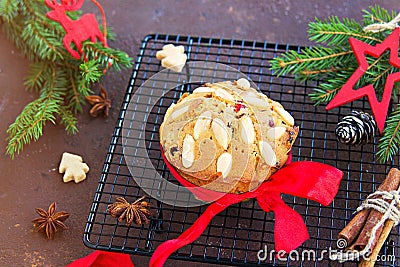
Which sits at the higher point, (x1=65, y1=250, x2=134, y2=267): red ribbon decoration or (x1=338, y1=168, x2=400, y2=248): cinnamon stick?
(x1=338, y1=168, x2=400, y2=248): cinnamon stick

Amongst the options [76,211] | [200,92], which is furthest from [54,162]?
[200,92]

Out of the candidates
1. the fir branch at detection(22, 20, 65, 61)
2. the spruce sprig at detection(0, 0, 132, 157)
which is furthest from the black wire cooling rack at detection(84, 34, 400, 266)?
the fir branch at detection(22, 20, 65, 61)

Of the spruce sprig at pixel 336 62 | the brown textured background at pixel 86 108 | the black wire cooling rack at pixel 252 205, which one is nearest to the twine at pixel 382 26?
the spruce sprig at pixel 336 62

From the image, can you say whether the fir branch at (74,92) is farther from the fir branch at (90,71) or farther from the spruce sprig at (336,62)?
the spruce sprig at (336,62)

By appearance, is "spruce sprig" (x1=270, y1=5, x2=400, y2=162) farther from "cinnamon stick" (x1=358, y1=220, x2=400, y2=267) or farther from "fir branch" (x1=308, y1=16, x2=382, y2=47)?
"cinnamon stick" (x1=358, y1=220, x2=400, y2=267)

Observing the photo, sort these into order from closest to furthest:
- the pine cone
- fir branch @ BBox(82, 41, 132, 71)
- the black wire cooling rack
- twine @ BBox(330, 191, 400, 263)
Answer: twine @ BBox(330, 191, 400, 263) → the black wire cooling rack → the pine cone → fir branch @ BBox(82, 41, 132, 71)

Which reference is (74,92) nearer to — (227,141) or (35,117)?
(35,117)
